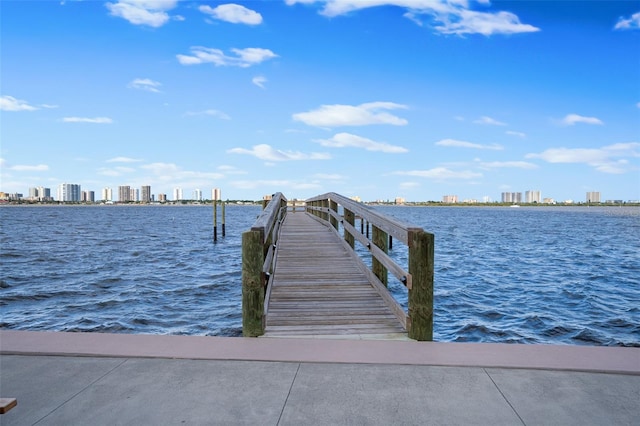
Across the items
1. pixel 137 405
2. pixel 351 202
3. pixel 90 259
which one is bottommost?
pixel 90 259

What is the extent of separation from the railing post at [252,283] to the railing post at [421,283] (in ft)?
5.26

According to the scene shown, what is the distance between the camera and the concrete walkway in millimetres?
2998

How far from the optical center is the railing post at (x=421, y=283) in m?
4.69

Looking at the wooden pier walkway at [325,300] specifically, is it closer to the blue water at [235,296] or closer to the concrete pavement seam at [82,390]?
the concrete pavement seam at [82,390]

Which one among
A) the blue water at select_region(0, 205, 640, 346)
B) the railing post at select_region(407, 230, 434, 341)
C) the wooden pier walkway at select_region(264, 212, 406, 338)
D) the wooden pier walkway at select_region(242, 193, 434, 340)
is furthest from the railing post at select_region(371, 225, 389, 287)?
the blue water at select_region(0, 205, 640, 346)

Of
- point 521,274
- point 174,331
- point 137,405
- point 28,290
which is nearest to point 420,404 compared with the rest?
point 137,405

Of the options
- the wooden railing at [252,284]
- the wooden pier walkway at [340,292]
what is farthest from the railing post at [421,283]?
the wooden railing at [252,284]

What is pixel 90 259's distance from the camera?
77.9 feet

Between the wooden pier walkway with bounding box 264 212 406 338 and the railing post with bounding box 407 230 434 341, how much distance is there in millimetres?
A: 273

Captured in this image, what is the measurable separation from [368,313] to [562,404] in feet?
9.32

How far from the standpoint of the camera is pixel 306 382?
350 centimetres

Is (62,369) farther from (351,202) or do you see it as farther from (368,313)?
(351,202)

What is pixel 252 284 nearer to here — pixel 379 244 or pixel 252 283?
pixel 252 283

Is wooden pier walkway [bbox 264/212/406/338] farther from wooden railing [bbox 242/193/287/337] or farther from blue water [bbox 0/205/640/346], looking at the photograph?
blue water [bbox 0/205/640/346]
